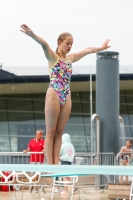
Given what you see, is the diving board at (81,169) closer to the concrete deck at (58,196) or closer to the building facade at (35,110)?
the concrete deck at (58,196)

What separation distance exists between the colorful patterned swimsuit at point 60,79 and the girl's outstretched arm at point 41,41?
5.0 inches

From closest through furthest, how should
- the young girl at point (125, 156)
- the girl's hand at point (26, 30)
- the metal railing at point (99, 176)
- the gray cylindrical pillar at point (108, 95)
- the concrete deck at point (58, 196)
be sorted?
the girl's hand at point (26, 30) → the concrete deck at point (58, 196) → the young girl at point (125, 156) → the metal railing at point (99, 176) → the gray cylindrical pillar at point (108, 95)

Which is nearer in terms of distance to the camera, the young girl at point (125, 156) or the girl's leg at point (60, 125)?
the girl's leg at point (60, 125)

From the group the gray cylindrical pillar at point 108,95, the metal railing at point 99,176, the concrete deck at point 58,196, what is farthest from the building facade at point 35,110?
the concrete deck at point 58,196

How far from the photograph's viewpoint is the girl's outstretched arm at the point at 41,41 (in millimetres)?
5703

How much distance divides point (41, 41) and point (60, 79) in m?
0.55

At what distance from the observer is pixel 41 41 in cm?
588

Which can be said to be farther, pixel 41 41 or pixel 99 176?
pixel 99 176

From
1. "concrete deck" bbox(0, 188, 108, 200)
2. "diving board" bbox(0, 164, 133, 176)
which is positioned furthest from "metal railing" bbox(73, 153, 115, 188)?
"diving board" bbox(0, 164, 133, 176)

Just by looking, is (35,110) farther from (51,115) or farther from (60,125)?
(51,115)

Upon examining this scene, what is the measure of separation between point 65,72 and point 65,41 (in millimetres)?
356

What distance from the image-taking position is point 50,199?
14164mm

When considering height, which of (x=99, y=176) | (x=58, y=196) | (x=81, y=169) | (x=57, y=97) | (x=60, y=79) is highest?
(x=60, y=79)

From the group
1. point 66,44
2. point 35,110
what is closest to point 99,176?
point 66,44
